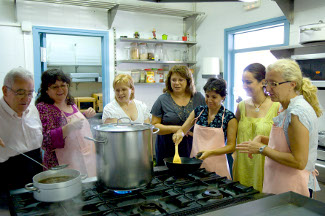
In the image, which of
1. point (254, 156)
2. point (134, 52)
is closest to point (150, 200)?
Result: point (254, 156)

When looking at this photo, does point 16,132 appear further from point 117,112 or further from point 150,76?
point 150,76

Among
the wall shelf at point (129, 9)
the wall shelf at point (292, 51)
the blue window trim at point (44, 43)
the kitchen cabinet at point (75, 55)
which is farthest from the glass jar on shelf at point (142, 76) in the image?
the wall shelf at point (292, 51)

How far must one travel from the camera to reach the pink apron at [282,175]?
4.39ft

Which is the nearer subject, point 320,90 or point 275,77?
point 275,77

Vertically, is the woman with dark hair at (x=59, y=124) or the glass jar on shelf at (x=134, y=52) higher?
the glass jar on shelf at (x=134, y=52)

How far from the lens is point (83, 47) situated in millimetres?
5652

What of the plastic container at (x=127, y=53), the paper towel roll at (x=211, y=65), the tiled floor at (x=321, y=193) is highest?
the plastic container at (x=127, y=53)

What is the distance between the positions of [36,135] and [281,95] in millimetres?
1228

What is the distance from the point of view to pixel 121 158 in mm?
1089

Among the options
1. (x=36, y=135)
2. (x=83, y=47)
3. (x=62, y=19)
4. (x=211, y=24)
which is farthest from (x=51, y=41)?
(x=36, y=135)

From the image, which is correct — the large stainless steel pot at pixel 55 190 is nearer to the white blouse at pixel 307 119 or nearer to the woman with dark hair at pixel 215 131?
the woman with dark hair at pixel 215 131

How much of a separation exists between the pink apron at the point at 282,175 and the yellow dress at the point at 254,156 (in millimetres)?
299

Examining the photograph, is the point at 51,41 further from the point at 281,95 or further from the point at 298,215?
the point at 298,215

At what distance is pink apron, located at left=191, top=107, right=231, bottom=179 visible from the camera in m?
1.74
